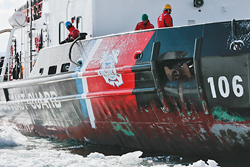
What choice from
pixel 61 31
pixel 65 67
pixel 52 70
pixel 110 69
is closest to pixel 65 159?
pixel 110 69

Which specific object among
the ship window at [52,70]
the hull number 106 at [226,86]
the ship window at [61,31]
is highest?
the ship window at [61,31]

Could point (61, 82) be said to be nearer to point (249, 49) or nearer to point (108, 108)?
point (108, 108)

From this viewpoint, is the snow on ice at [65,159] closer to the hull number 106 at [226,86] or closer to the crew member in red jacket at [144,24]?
the hull number 106 at [226,86]

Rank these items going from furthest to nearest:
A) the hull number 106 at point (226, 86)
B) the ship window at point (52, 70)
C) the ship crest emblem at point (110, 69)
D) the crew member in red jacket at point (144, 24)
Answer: the ship window at point (52, 70) < the crew member in red jacket at point (144, 24) < the ship crest emblem at point (110, 69) < the hull number 106 at point (226, 86)

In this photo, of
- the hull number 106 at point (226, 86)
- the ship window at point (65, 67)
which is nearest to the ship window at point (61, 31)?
the ship window at point (65, 67)

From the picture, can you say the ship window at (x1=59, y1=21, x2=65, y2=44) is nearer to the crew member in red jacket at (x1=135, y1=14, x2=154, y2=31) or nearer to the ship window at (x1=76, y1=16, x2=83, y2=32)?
the ship window at (x1=76, y1=16, x2=83, y2=32)

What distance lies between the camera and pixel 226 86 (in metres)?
3.54

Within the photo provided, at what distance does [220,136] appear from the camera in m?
3.77

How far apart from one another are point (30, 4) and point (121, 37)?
4710mm

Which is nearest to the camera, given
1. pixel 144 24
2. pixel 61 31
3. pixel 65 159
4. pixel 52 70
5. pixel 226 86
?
pixel 226 86

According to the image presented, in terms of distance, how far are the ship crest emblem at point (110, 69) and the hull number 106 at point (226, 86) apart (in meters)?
1.15

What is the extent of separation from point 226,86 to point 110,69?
1469 millimetres

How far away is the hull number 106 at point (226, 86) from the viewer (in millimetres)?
3489

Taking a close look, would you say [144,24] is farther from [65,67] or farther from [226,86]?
[226,86]
